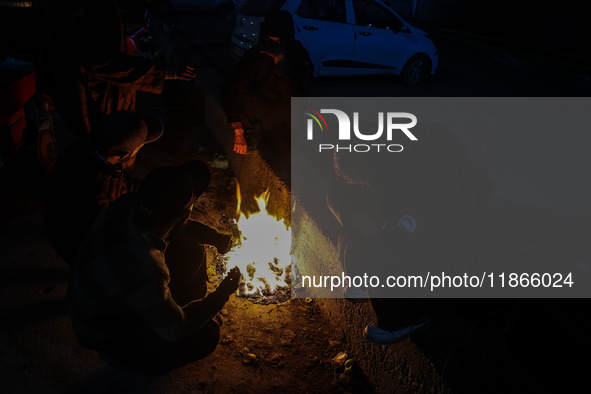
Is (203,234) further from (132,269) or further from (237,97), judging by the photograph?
(237,97)

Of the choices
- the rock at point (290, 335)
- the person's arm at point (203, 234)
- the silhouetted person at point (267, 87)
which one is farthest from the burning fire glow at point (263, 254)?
the silhouetted person at point (267, 87)

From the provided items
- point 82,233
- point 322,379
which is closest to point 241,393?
point 322,379

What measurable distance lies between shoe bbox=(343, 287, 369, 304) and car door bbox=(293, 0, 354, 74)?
22.7ft

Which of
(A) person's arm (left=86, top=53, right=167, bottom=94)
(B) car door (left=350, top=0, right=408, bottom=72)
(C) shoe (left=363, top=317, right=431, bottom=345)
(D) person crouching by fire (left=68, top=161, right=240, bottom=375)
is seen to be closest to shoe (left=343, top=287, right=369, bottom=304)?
(C) shoe (left=363, top=317, right=431, bottom=345)

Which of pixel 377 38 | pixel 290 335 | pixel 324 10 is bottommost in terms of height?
pixel 290 335

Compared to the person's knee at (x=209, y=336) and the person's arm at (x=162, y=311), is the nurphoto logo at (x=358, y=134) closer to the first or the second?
the person's knee at (x=209, y=336)

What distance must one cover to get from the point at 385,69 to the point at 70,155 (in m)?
8.12

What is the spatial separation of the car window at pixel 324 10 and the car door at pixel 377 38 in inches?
10.3

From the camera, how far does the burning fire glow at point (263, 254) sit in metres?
4.11

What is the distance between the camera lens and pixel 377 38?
9312 mm

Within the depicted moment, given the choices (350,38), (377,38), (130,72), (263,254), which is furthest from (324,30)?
(263,254)

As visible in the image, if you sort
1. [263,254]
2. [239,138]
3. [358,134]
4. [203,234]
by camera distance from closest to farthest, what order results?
[203,234], [263,254], [239,138], [358,134]

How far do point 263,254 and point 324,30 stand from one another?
6151 millimetres

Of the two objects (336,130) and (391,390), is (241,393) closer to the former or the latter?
(391,390)
